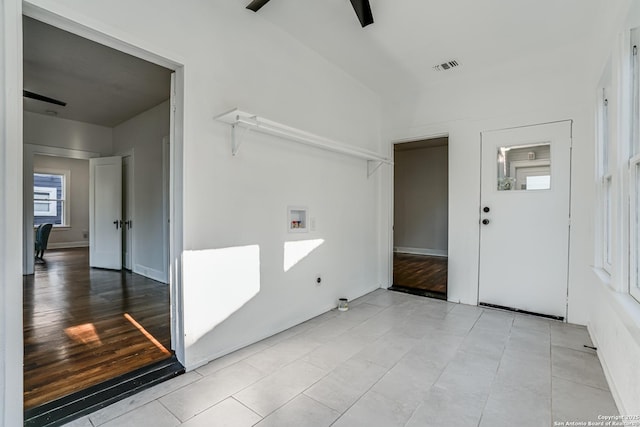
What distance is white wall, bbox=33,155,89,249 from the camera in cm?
816

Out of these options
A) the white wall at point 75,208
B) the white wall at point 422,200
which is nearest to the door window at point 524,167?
the white wall at point 422,200

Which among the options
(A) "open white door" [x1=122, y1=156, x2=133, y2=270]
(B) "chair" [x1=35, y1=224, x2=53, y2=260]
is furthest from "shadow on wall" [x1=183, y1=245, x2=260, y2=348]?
(B) "chair" [x1=35, y1=224, x2=53, y2=260]

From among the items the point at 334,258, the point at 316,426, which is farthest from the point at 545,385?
the point at 334,258

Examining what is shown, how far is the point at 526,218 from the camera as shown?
132 inches

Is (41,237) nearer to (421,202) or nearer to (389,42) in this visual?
(389,42)

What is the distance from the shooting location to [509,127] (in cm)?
345

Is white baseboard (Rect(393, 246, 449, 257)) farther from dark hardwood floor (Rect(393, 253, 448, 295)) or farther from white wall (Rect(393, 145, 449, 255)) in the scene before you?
dark hardwood floor (Rect(393, 253, 448, 295))

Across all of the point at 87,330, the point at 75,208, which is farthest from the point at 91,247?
→ the point at 75,208

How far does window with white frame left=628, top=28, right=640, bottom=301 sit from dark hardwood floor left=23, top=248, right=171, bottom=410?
310 centimetres

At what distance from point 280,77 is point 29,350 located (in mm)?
3051

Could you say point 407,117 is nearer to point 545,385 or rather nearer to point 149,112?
point 545,385

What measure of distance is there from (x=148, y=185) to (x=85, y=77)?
1.80 meters

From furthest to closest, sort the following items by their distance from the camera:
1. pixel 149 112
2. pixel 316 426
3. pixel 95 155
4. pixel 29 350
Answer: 1. pixel 95 155
2. pixel 149 112
3. pixel 29 350
4. pixel 316 426

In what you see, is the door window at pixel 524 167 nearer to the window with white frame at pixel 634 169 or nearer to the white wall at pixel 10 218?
the window with white frame at pixel 634 169
